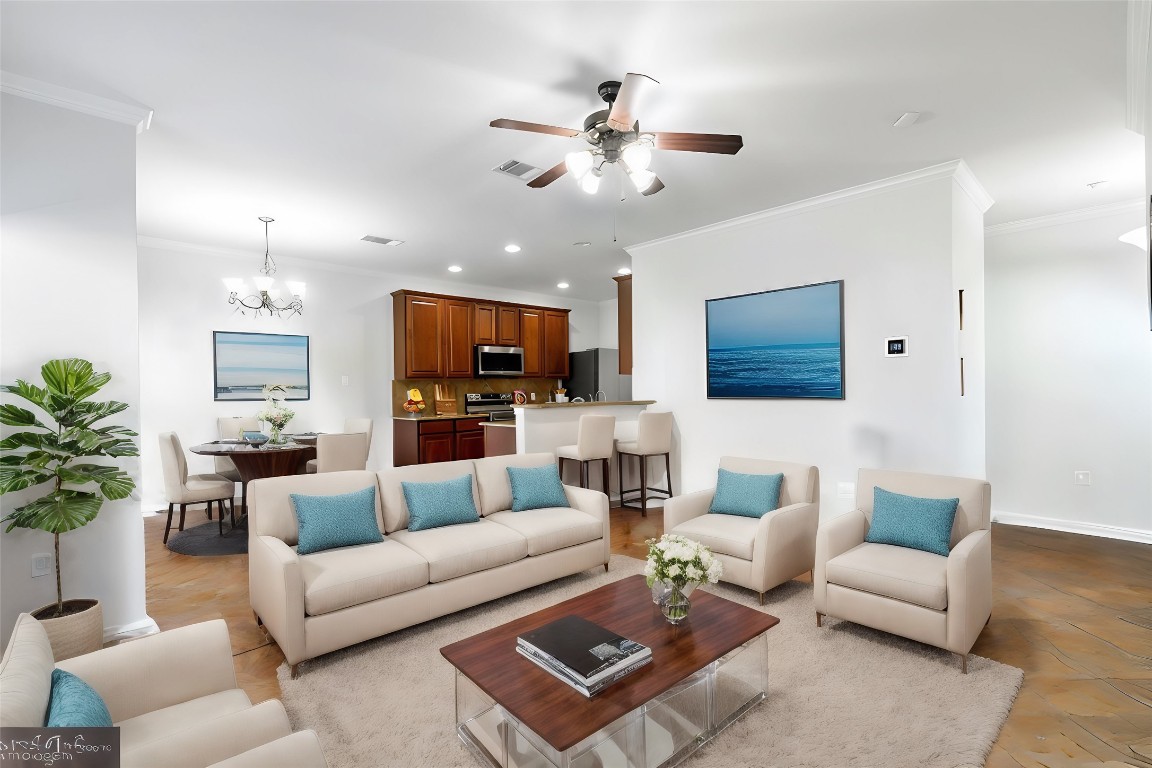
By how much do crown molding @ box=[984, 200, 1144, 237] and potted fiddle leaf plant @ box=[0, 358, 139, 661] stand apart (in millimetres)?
6887

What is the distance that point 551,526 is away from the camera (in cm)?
352

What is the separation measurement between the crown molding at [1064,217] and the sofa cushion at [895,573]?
3.89 meters

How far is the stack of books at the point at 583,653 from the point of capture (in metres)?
1.86

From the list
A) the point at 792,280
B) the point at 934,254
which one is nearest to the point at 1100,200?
the point at 934,254

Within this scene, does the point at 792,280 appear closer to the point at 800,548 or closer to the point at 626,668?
the point at 800,548

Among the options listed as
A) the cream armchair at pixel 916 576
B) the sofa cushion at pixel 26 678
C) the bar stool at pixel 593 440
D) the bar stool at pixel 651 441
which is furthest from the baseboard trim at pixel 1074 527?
the sofa cushion at pixel 26 678

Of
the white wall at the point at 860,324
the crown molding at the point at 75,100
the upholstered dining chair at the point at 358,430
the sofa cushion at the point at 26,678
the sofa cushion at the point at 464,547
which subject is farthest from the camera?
the upholstered dining chair at the point at 358,430

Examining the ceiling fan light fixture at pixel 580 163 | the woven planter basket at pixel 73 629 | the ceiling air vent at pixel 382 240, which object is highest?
the ceiling air vent at pixel 382 240

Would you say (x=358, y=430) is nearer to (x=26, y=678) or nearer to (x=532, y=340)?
(x=532, y=340)

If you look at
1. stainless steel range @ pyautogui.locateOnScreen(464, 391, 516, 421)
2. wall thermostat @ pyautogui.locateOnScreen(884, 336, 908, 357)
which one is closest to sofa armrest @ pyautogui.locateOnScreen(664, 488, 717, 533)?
wall thermostat @ pyautogui.locateOnScreen(884, 336, 908, 357)

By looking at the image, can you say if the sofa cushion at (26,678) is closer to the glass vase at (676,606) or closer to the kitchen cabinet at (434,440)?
the glass vase at (676,606)

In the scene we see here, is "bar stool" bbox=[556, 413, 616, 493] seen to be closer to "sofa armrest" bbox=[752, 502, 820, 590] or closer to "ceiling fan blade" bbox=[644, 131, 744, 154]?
"sofa armrest" bbox=[752, 502, 820, 590]

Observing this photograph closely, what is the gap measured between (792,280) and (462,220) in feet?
9.54

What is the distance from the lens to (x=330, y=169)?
374 cm
